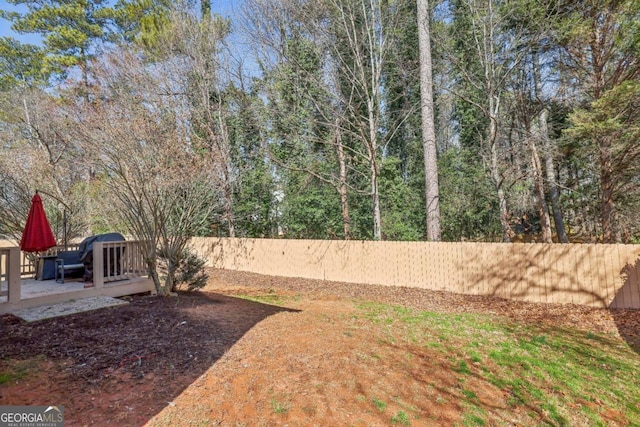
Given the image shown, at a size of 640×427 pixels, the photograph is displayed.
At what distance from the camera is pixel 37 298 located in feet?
15.6

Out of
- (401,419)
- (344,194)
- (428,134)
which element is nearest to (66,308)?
(401,419)

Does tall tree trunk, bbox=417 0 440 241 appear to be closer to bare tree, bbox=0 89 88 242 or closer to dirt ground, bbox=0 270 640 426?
dirt ground, bbox=0 270 640 426

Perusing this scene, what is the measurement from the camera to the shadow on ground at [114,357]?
251 centimetres

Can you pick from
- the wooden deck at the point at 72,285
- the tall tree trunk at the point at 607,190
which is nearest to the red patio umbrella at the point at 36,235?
the wooden deck at the point at 72,285

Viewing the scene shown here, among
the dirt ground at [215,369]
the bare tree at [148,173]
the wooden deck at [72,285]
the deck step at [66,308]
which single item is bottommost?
the dirt ground at [215,369]

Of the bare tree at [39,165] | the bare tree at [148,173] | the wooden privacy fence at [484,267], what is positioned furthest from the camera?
the bare tree at [39,165]

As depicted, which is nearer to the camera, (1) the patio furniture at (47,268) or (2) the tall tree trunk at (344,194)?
(1) the patio furniture at (47,268)

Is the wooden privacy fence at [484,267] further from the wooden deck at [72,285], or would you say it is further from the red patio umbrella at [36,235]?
the red patio umbrella at [36,235]

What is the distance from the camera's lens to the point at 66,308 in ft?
15.3

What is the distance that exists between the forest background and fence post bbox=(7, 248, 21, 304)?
5.61 feet

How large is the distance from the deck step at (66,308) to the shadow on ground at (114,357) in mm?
159

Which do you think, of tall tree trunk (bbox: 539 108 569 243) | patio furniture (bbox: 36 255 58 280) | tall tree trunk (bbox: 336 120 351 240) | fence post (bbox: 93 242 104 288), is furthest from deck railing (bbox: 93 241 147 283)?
tall tree trunk (bbox: 539 108 569 243)

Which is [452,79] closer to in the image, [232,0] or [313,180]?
[313,180]

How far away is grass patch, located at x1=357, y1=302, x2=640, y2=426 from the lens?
2902 mm
